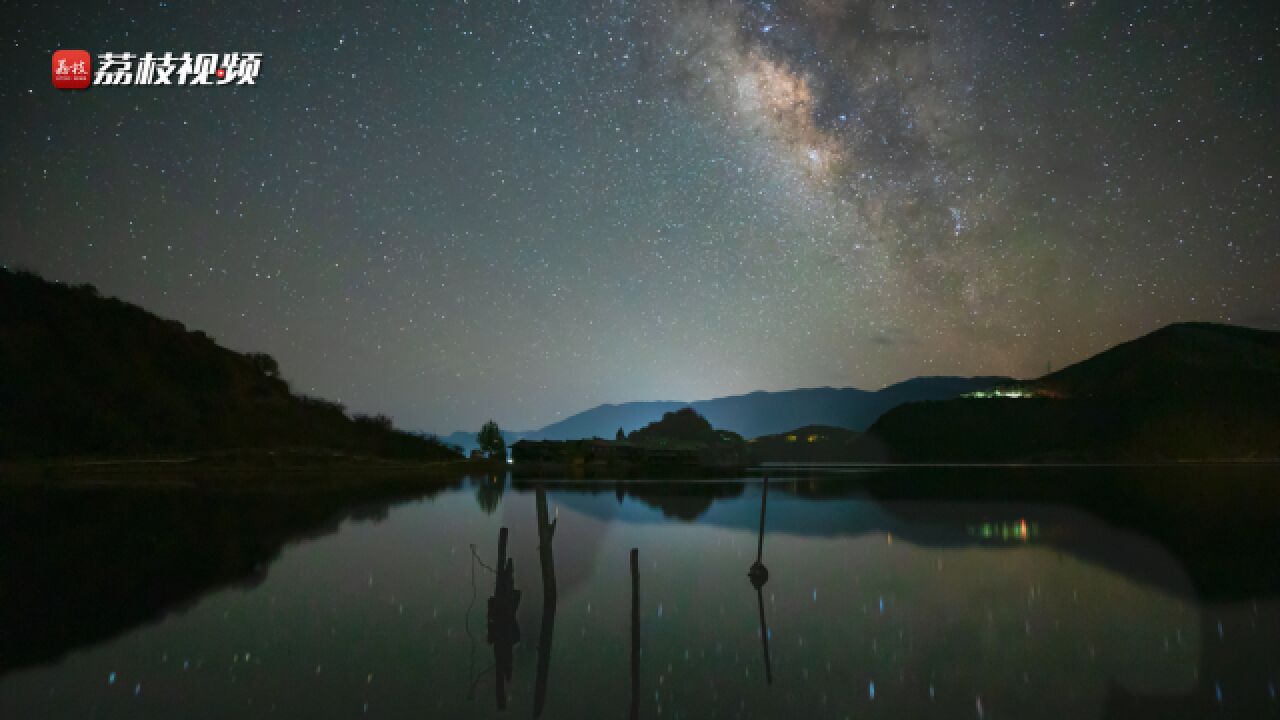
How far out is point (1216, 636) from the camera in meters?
16.1

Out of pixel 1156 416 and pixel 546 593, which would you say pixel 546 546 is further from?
pixel 1156 416

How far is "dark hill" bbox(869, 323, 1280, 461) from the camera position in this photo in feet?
504

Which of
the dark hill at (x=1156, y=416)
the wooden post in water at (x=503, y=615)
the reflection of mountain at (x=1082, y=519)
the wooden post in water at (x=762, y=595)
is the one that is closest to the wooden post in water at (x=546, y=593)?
the wooden post in water at (x=503, y=615)

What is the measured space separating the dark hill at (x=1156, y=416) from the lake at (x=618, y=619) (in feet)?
481

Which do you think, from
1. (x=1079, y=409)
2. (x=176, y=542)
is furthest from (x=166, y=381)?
(x=1079, y=409)

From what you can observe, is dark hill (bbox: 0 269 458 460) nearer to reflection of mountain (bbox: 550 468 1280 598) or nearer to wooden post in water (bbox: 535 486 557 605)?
reflection of mountain (bbox: 550 468 1280 598)

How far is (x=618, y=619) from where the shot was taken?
59.8 feet

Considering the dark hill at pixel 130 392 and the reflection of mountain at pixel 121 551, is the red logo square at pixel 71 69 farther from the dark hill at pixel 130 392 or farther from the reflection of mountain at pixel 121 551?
the dark hill at pixel 130 392

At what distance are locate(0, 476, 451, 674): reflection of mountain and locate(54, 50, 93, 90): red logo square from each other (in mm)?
18217

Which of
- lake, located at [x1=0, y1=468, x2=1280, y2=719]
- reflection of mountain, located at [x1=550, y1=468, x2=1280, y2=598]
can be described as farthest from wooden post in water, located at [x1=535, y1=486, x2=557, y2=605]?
reflection of mountain, located at [x1=550, y1=468, x2=1280, y2=598]

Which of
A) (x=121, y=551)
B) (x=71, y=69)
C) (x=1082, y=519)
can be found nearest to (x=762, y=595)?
(x=121, y=551)

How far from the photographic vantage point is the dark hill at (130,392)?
202 ft

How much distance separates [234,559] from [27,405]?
52906 mm

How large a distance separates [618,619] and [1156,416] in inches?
7438
